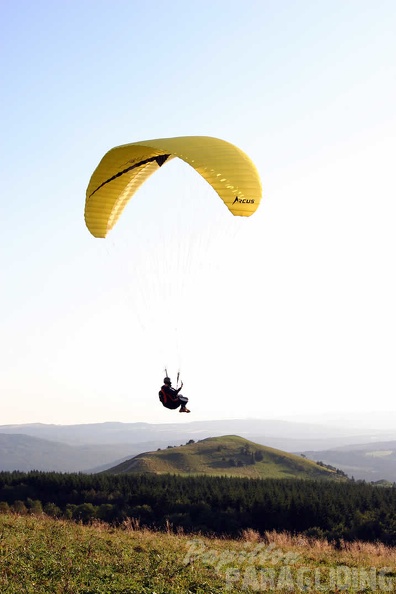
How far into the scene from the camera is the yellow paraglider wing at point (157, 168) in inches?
623

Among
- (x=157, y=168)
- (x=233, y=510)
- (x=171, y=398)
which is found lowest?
(x=233, y=510)

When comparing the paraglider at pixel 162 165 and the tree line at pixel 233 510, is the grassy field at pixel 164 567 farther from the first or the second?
the tree line at pixel 233 510

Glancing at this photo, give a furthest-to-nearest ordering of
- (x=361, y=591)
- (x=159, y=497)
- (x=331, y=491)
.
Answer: (x=331, y=491) < (x=159, y=497) < (x=361, y=591)

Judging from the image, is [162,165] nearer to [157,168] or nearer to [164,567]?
[157,168]

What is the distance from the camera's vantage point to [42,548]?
637 inches

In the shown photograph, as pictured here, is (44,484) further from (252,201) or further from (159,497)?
(252,201)

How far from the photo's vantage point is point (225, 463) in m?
70.5

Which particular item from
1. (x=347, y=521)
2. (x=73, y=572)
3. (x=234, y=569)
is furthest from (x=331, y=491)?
(x=73, y=572)

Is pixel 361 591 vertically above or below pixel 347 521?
above

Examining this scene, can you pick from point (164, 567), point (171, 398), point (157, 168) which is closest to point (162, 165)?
point (157, 168)

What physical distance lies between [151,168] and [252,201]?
19.0ft

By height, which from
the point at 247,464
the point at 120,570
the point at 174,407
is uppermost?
the point at 174,407

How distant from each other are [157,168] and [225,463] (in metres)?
56.0

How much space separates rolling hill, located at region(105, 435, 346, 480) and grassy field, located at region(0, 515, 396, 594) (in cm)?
4622
